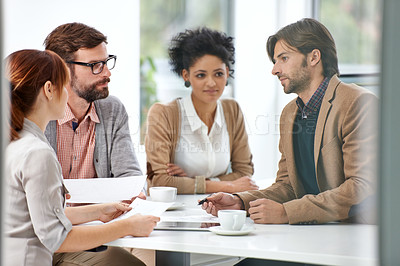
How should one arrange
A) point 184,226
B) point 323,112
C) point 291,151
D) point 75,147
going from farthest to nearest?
point 75,147 < point 291,151 < point 323,112 < point 184,226

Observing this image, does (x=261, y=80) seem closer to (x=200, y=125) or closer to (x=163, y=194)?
(x=200, y=125)

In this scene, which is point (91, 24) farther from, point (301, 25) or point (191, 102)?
point (301, 25)

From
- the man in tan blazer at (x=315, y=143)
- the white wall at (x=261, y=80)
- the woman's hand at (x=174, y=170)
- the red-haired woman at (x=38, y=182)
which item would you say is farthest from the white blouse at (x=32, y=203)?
the woman's hand at (x=174, y=170)

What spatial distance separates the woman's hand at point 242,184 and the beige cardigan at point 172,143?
0.07 m

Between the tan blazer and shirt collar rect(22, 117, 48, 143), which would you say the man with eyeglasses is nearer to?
shirt collar rect(22, 117, 48, 143)

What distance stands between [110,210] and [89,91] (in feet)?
1.67

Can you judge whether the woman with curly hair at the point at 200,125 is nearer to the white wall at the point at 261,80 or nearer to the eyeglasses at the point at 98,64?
the white wall at the point at 261,80

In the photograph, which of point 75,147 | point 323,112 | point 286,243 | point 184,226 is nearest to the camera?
point 286,243

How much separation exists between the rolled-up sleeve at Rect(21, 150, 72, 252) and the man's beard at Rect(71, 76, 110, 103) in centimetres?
62

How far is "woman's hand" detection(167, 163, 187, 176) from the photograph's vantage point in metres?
1.75

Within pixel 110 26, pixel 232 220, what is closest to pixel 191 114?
pixel 110 26

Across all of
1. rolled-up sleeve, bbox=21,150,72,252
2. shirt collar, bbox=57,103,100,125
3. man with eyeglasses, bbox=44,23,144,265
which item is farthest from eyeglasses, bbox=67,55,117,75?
rolled-up sleeve, bbox=21,150,72,252

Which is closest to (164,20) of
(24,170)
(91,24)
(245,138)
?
(91,24)

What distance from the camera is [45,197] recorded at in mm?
958
